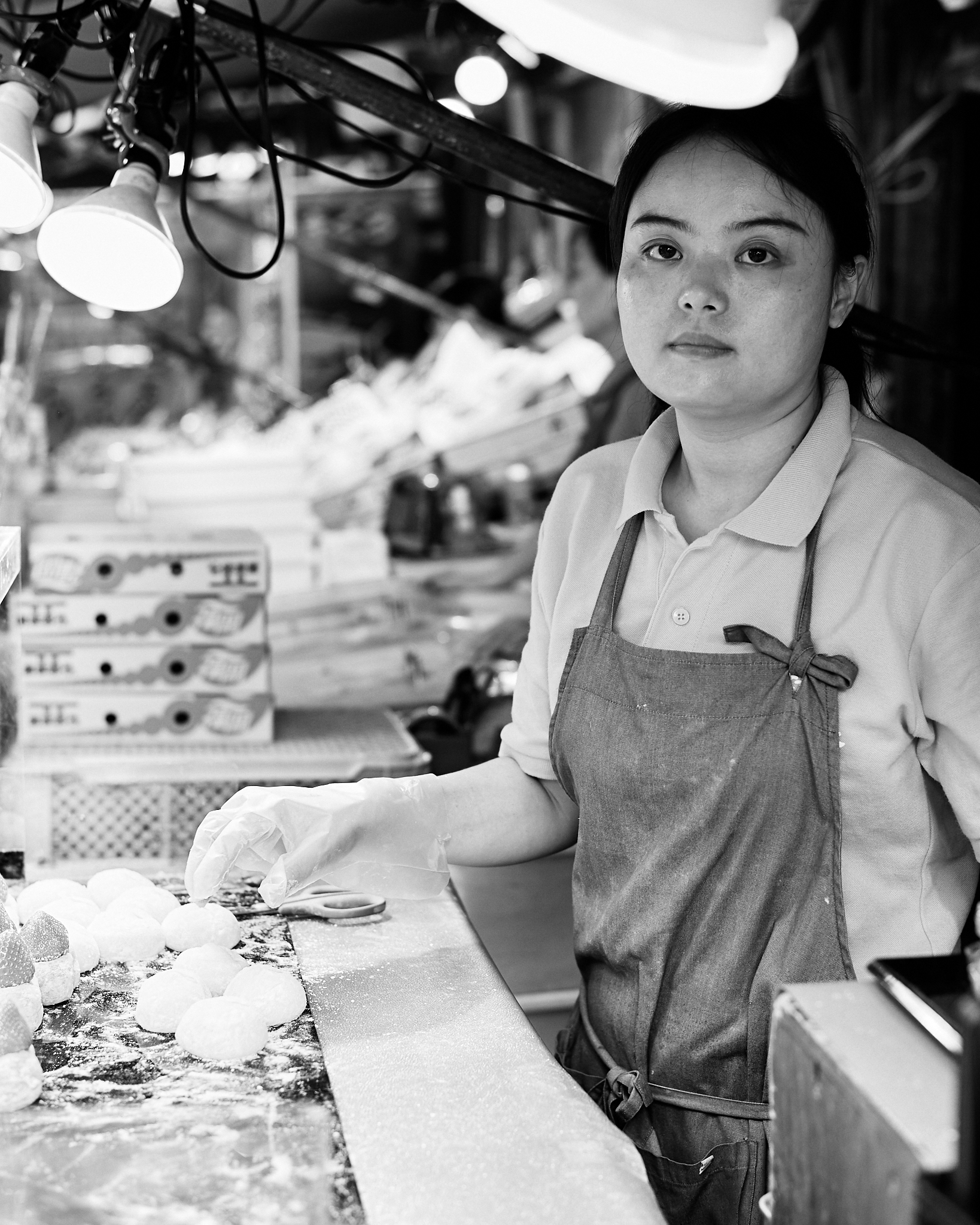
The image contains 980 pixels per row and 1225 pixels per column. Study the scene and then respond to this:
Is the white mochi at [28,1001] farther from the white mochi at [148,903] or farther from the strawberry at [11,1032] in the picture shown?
the white mochi at [148,903]

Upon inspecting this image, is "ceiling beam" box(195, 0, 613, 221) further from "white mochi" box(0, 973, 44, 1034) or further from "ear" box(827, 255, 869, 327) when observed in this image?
"white mochi" box(0, 973, 44, 1034)

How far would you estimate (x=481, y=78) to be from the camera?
4770mm

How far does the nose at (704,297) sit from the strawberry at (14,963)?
1.06 m

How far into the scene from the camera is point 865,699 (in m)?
1.61

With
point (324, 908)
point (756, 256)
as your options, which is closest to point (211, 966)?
point (324, 908)

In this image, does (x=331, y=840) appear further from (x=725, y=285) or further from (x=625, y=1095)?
(x=725, y=285)

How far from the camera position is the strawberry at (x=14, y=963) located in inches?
58.4

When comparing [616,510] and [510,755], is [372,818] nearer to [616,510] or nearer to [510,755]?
[510,755]

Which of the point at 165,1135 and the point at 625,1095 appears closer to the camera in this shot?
the point at 165,1135

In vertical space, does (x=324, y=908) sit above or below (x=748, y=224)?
below

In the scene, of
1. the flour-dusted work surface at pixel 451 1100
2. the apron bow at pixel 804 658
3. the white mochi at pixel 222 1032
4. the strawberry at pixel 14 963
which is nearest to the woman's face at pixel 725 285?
the apron bow at pixel 804 658

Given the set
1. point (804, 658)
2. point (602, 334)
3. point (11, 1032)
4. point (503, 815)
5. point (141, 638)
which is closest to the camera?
Answer: point (11, 1032)

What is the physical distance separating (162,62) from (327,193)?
794 centimetres

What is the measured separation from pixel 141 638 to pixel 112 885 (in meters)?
0.95
